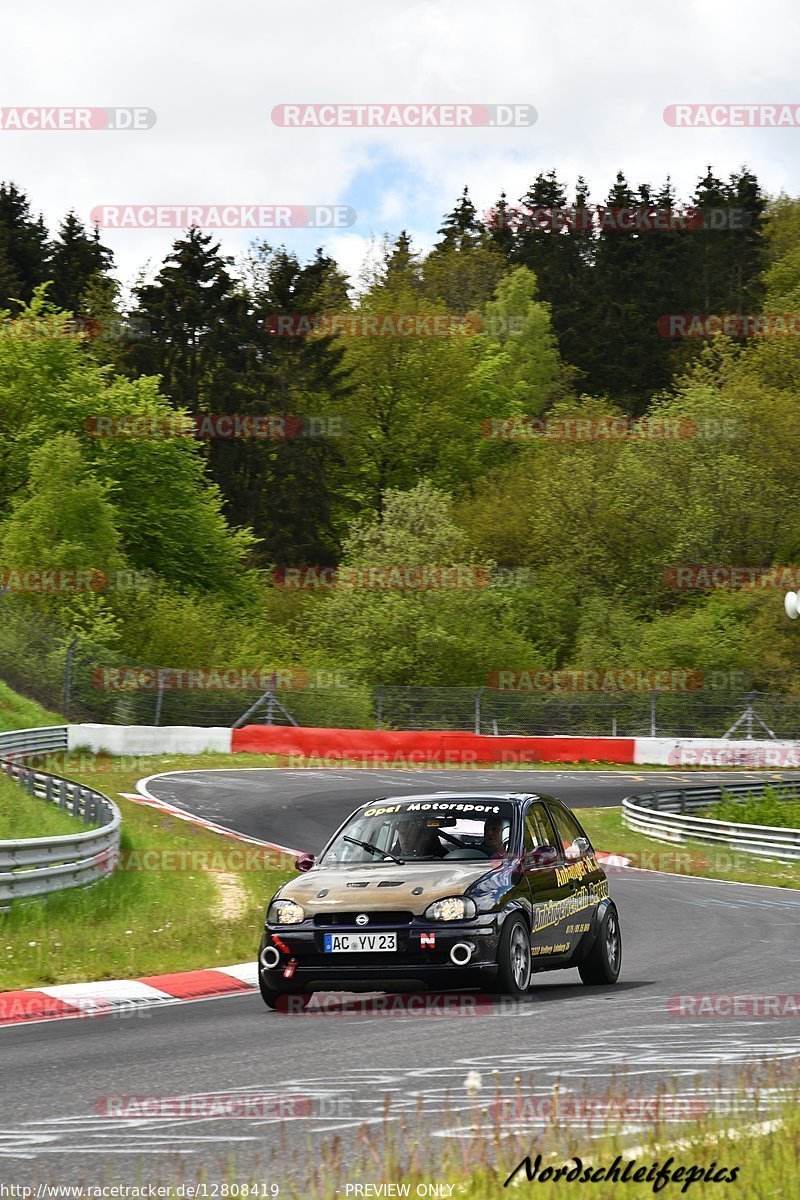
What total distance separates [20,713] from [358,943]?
30.5 m

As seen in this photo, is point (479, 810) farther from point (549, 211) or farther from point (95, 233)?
point (549, 211)

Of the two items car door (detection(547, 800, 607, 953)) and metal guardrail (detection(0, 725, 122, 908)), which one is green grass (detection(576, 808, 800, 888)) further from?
car door (detection(547, 800, 607, 953))

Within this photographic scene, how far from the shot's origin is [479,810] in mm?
11516

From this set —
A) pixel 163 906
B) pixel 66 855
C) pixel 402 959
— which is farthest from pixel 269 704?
pixel 402 959

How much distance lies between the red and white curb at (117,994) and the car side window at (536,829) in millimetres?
2549

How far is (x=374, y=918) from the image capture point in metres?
10.2

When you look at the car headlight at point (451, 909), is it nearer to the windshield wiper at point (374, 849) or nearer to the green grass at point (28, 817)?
the windshield wiper at point (374, 849)

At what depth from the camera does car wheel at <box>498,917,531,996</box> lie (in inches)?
404

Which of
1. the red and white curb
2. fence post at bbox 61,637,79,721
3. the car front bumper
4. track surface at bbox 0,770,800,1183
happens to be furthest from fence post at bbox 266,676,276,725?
the car front bumper

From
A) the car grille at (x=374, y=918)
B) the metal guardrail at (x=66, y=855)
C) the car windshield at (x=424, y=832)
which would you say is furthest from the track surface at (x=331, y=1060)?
the metal guardrail at (x=66, y=855)

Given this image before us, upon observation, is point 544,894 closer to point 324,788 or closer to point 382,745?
point 324,788

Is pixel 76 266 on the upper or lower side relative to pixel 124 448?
upper

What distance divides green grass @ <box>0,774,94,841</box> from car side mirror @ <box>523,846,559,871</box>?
9359 mm

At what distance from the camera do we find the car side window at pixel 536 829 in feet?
37.9
